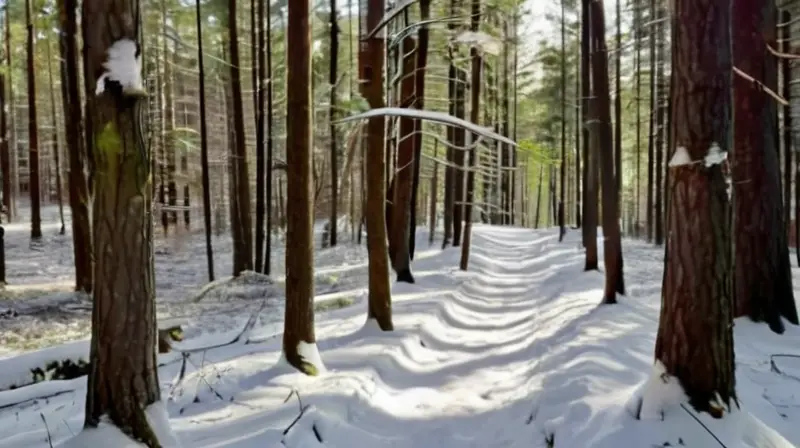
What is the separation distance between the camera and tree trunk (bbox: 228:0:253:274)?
1593cm

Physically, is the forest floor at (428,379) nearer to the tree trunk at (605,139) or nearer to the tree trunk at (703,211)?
the tree trunk at (703,211)

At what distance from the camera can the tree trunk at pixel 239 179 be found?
15.9 m

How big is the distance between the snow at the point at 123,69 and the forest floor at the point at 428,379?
8.07ft

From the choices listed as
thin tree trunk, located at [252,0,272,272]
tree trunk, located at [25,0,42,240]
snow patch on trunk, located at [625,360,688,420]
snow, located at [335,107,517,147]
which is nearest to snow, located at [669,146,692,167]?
snow patch on trunk, located at [625,360,688,420]

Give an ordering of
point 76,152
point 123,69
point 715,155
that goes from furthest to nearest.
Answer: point 76,152 → point 715,155 → point 123,69

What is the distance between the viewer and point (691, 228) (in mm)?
4422

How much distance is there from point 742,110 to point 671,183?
4050 mm

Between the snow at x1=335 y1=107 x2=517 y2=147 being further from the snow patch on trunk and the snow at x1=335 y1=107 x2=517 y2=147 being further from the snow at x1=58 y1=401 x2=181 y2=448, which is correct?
the snow at x1=58 y1=401 x2=181 y2=448

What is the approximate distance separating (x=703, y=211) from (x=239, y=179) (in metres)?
14.4

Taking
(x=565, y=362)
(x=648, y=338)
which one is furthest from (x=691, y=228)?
(x=648, y=338)

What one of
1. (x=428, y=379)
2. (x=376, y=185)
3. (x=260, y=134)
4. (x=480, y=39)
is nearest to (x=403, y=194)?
(x=480, y=39)

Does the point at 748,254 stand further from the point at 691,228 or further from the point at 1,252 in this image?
the point at 1,252

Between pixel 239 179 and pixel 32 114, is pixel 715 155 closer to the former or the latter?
pixel 239 179

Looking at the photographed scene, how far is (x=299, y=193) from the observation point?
650 cm
